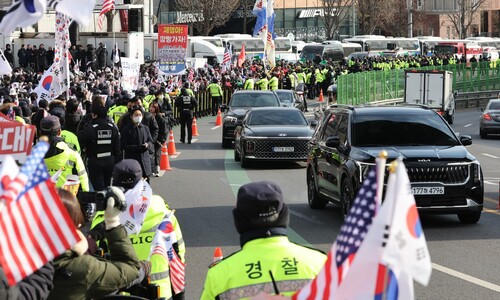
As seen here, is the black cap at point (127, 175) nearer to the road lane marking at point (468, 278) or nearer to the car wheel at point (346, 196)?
the road lane marking at point (468, 278)

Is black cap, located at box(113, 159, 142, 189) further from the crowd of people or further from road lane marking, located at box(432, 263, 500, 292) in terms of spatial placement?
road lane marking, located at box(432, 263, 500, 292)

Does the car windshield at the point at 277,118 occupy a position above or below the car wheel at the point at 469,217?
above

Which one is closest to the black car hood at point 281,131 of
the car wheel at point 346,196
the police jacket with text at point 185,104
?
the police jacket with text at point 185,104

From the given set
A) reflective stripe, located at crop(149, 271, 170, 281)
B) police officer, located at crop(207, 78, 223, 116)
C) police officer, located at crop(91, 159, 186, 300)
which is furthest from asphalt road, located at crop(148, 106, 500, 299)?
police officer, located at crop(207, 78, 223, 116)

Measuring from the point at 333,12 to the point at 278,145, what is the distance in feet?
306

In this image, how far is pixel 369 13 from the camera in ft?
392

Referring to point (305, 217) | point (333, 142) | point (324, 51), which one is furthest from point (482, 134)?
point (324, 51)

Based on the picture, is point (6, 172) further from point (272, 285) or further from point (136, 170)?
point (136, 170)

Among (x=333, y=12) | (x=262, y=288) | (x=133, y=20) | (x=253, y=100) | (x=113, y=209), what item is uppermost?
(x=333, y=12)

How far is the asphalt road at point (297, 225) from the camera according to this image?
12422 millimetres

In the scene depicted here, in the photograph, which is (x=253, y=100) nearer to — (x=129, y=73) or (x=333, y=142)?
(x=129, y=73)

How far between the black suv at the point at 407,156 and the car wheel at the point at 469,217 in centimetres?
1

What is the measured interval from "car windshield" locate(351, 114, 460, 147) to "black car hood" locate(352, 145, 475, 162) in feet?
Result: 0.88

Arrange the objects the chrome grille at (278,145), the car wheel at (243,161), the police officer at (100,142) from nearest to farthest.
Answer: the police officer at (100,142) → the chrome grille at (278,145) → the car wheel at (243,161)
